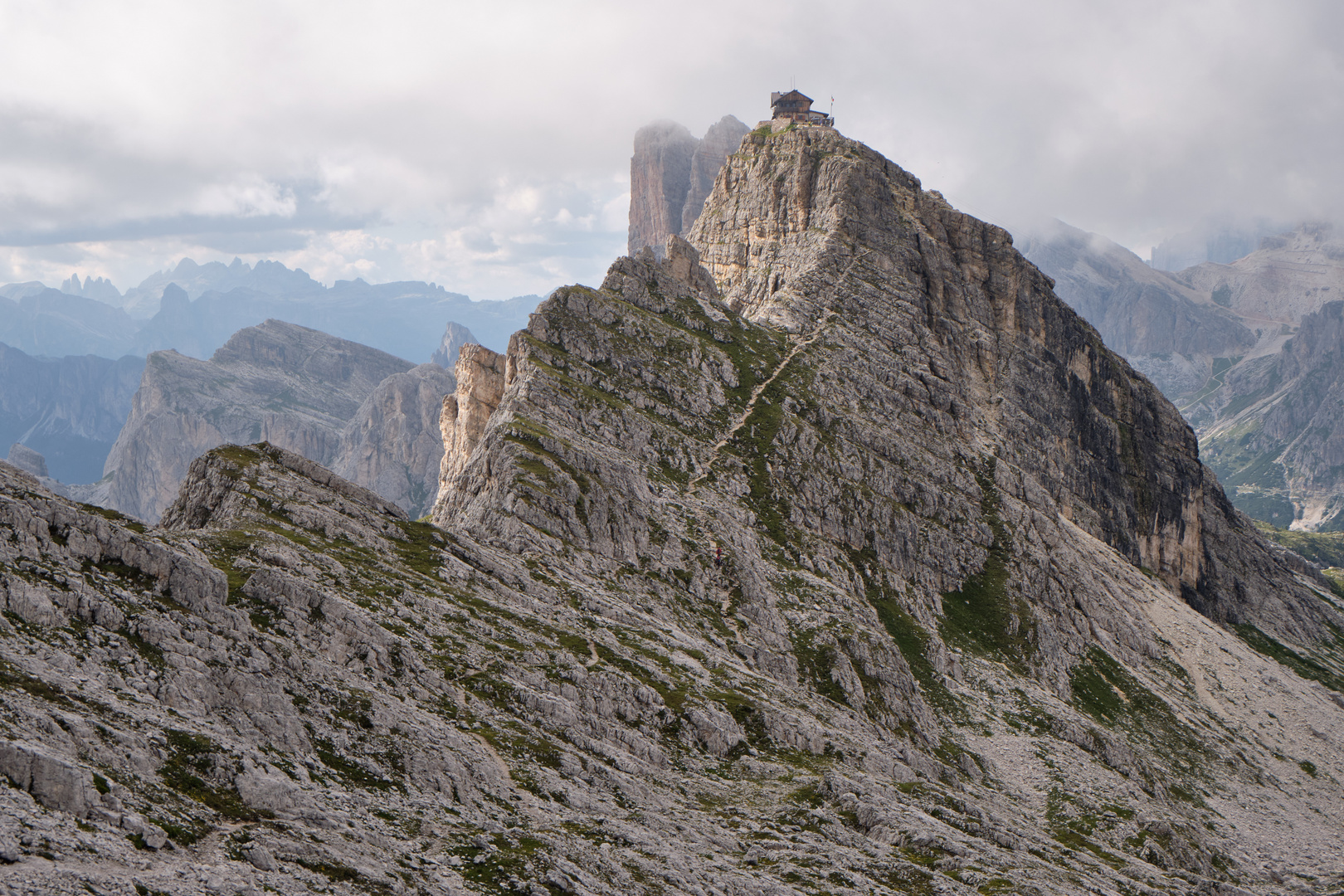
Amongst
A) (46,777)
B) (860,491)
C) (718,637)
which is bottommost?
(718,637)

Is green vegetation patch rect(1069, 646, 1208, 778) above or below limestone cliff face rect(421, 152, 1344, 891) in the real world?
below

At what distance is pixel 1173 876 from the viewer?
73.1 m

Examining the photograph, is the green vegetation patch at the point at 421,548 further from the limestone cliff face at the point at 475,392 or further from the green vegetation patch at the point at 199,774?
the limestone cliff face at the point at 475,392

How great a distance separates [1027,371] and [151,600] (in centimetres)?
17262

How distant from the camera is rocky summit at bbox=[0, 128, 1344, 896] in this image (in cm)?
3891

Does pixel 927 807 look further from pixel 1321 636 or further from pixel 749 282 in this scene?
pixel 1321 636

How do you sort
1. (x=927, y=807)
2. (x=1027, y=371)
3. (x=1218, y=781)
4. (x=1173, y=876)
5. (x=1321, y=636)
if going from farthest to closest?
(x=1321, y=636) → (x=1027, y=371) → (x=1218, y=781) → (x=1173, y=876) → (x=927, y=807)

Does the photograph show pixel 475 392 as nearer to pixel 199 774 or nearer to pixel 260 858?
pixel 199 774

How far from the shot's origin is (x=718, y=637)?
297ft

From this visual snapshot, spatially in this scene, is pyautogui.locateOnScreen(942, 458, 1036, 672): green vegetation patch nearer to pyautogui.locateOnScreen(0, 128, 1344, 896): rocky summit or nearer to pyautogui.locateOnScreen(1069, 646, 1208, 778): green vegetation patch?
pyautogui.locateOnScreen(0, 128, 1344, 896): rocky summit

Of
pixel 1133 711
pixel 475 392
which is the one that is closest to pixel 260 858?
pixel 475 392

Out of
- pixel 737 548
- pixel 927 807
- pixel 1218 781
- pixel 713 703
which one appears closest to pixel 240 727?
pixel 713 703

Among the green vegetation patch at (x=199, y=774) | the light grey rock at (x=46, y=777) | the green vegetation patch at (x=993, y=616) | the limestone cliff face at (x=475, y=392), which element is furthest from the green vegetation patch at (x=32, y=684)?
the limestone cliff face at (x=475, y=392)

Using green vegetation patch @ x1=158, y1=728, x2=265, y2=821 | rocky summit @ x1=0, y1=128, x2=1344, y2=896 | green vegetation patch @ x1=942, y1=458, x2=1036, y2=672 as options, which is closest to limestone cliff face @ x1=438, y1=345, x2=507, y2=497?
rocky summit @ x1=0, y1=128, x2=1344, y2=896
